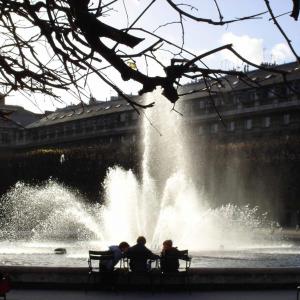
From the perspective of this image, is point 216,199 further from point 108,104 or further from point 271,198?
point 108,104

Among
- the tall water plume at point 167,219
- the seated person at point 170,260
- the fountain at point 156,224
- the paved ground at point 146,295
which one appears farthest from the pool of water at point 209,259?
the paved ground at point 146,295

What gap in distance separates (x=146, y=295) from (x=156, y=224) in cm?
1957

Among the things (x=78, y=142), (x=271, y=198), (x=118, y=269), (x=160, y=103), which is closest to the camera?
(x=118, y=269)

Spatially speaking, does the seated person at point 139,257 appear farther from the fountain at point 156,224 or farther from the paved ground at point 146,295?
the fountain at point 156,224

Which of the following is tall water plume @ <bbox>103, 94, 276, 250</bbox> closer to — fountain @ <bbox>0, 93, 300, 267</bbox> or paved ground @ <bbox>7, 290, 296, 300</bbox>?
fountain @ <bbox>0, 93, 300, 267</bbox>

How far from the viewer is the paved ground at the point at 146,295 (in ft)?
38.9

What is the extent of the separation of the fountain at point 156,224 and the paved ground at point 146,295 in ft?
21.3

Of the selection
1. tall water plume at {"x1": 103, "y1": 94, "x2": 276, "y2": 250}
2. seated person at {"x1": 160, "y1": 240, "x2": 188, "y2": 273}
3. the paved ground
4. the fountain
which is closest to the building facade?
the fountain

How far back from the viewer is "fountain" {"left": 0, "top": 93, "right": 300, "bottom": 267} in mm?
22938

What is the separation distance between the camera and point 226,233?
33.1m

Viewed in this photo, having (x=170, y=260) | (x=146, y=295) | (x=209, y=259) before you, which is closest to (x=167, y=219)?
(x=209, y=259)

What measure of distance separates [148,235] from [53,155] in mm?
41061

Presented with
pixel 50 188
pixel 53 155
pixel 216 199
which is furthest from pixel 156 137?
pixel 53 155

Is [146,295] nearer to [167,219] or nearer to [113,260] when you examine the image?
[113,260]
